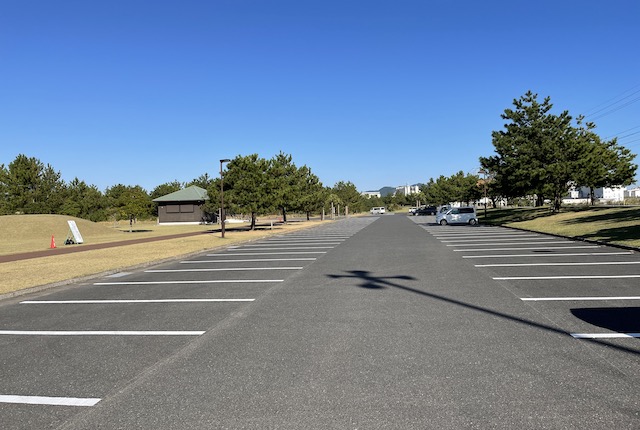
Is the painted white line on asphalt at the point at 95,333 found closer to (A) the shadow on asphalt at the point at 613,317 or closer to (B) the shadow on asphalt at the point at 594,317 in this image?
(B) the shadow on asphalt at the point at 594,317

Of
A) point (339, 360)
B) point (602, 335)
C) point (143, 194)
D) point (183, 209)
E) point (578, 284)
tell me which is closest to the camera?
point (339, 360)

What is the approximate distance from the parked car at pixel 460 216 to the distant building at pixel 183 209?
32.2 metres

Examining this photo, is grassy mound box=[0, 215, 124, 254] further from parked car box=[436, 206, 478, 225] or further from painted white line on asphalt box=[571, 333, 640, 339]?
painted white line on asphalt box=[571, 333, 640, 339]

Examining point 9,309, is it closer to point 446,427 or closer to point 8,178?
point 446,427

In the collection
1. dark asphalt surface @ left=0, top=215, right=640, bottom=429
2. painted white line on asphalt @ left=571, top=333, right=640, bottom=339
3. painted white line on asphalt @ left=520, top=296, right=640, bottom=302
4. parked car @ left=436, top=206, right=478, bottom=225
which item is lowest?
painted white line on asphalt @ left=520, top=296, right=640, bottom=302

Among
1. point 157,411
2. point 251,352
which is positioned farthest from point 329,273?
point 157,411

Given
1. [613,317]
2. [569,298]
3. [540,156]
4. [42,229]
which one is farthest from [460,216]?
[42,229]

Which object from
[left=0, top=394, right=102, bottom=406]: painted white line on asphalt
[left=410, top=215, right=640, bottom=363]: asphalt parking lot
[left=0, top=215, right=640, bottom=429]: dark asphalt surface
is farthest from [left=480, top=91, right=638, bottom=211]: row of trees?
[left=0, top=394, right=102, bottom=406]: painted white line on asphalt

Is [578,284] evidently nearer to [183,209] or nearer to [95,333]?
[95,333]

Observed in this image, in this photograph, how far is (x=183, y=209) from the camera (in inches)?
2243

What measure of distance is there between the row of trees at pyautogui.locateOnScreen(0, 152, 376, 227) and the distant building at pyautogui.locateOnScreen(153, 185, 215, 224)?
7580 millimetres

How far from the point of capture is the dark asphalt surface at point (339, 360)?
3.34 meters

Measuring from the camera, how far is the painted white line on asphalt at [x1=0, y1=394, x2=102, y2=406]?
3.70 metres

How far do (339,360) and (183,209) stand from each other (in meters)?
55.7
